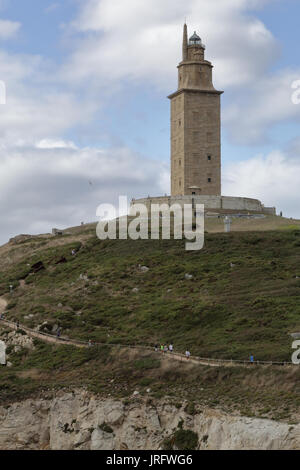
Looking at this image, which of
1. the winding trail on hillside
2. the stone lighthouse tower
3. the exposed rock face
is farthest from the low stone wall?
the exposed rock face

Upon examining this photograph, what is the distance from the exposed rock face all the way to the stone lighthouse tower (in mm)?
46792

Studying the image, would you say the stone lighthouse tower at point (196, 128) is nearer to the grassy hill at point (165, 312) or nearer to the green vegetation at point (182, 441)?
the grassy hill at point (165, 312)

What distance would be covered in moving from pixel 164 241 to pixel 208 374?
3037 centimetres

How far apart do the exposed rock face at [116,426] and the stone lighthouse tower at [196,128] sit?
46792 millimetres

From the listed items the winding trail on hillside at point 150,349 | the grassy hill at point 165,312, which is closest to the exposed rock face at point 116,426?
the grassy hill at point 165,312

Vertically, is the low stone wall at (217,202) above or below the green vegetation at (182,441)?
above

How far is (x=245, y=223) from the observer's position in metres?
92.6

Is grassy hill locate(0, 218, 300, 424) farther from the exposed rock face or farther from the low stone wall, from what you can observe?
the low stone wall

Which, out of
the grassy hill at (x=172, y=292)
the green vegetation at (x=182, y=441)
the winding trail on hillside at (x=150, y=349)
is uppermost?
the grassy hill at (x=172, y=292)

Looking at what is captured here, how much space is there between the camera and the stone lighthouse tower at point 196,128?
99562 millimetres

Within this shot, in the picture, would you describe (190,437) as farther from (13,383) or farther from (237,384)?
(13,383)

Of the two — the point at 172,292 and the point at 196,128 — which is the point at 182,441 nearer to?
the point at 172,292

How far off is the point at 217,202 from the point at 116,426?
47479mm
